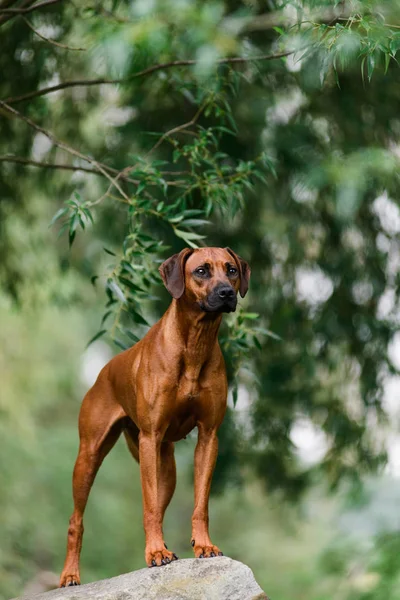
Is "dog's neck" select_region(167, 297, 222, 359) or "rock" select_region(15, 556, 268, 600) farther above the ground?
"dog's neck" select_region(167, 297, 222, 359)

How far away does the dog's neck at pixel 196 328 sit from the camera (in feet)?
17.5

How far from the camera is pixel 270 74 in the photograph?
30.0ft

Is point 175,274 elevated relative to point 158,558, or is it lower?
elevated

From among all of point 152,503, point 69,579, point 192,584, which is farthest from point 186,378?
point 69,579

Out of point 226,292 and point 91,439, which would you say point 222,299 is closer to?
point 226,292

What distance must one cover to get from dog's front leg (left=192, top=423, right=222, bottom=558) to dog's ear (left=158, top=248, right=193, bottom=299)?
0.79 m

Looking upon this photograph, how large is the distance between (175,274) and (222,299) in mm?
383

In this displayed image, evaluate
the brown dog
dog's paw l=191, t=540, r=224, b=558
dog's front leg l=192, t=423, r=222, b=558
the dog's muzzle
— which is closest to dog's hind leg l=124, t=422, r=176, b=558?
the brown dog

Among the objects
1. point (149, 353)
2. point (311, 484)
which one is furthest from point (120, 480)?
point (149, 353)

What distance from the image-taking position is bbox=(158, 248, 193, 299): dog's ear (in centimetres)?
527

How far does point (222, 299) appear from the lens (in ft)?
16.5

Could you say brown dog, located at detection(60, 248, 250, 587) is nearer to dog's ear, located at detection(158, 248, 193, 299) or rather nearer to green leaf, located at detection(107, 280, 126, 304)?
dog's ear, located at detection(158, 248, 193, 299)

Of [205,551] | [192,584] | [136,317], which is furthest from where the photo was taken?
[136,317]

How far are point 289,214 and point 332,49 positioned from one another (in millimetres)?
4271
